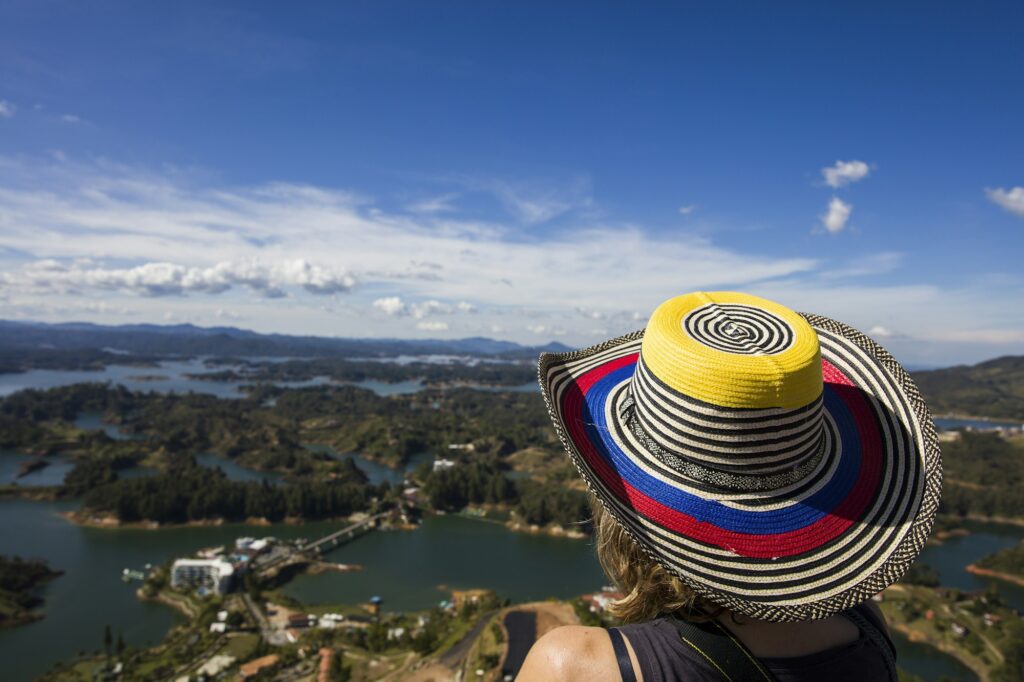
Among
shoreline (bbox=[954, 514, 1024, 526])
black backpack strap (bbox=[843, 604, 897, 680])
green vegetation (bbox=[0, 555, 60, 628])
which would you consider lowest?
shoreline (bbox=[954, 514, 1024, 526])

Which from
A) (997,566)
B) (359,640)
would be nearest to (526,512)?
(359,640)

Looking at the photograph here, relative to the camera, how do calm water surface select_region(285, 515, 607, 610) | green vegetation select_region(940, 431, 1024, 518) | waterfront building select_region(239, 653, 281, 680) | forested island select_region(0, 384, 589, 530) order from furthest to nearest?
green vegetation select_region(940, 431, 1024, 518), forested island select_region(0, 384, 589, 530), calm water surface select_region(285, 515, 607, 610), waterfront building select_region(239, 653, 281, 680)

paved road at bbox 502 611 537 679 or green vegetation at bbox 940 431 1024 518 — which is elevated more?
paved road at bbox 502 611 537 679

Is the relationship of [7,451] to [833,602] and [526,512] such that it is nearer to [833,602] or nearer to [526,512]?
[526,512]

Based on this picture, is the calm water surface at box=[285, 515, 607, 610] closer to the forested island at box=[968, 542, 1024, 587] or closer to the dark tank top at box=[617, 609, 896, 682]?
the forested island at box=[968, 542, 1024, 587]

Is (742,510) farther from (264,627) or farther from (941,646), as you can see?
(941,646)

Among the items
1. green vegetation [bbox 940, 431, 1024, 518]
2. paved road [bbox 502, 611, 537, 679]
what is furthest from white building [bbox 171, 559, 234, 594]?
green vegetation [bbox 940, 431, 1024, 518]
